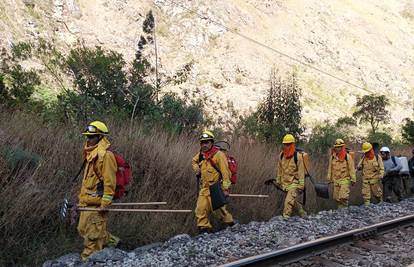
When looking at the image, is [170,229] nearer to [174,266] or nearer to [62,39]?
[174,266]

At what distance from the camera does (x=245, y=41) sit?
4291cm

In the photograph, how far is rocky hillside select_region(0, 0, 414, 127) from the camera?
3419cm

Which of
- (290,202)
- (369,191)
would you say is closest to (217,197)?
(290,202)

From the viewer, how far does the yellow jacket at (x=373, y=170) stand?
11852 mm

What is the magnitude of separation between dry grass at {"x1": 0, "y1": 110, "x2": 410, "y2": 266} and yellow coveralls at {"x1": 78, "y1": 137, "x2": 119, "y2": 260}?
0.55 m

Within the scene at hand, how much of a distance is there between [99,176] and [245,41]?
3852 cm

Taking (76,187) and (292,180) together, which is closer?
(76,187)

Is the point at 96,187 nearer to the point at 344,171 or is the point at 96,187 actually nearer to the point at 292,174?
→ the point at 292,174

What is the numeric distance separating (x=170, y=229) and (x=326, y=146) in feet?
34.7

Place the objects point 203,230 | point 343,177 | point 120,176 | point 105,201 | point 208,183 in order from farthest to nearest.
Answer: point 343,177 < point 208,183 < point 203,230 < point 120,176 < point 105,201

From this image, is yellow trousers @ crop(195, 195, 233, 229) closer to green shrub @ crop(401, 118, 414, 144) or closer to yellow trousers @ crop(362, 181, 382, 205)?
yellow trousers @ crop(362, 181, 382, 205)

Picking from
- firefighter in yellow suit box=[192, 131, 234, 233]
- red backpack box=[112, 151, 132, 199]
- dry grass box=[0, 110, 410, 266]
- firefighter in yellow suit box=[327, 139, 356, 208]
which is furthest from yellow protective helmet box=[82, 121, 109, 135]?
firefighter in yellow suit box=[327, 139, 356, 208]

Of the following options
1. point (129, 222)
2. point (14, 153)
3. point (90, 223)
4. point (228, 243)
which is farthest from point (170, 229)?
point (14, 153)

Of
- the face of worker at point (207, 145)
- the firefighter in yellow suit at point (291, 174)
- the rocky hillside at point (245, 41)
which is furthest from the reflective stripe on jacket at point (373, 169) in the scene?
the rocky hillside at point (245, 41)
